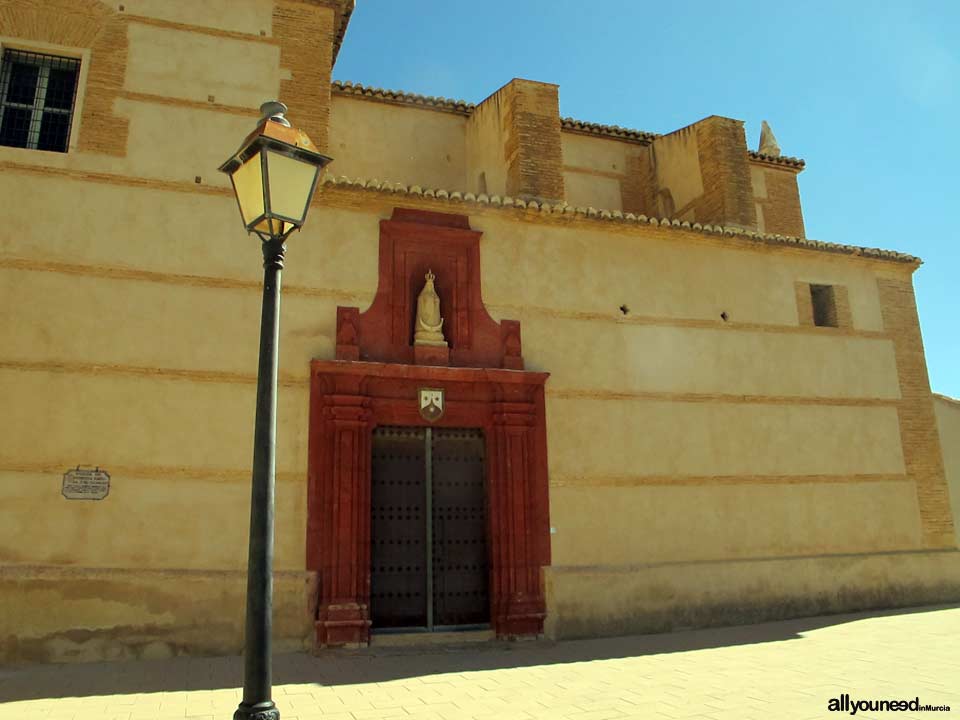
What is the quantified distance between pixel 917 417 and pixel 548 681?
754 cm

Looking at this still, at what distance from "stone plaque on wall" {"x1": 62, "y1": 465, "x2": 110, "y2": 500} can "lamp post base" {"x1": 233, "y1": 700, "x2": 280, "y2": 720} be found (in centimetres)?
482

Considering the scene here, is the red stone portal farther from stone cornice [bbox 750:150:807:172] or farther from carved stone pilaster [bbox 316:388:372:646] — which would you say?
stone cornice [bbox 750:150:807:172]

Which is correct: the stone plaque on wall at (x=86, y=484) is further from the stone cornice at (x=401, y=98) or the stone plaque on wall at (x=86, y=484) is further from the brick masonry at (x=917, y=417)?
the brick masonry at (x=917, y=417)

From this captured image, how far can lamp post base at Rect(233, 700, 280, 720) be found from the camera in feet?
9.11

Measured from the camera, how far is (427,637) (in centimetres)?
746

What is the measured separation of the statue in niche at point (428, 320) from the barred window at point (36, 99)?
4246 mm

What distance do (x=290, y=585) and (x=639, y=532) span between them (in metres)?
4.09

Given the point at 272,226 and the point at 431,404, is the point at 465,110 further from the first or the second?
the point at 272,226

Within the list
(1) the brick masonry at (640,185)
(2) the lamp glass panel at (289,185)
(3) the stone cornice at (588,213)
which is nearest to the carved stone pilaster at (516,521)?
(3) the stone cornice at (588,213)

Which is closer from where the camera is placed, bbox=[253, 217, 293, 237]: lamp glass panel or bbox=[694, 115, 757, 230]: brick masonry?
bbox=[253, 217, 293, 237]: lamp glass panel

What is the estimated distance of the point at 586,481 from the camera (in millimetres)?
8359

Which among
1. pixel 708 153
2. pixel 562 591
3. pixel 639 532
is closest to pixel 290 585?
pixel 562 591

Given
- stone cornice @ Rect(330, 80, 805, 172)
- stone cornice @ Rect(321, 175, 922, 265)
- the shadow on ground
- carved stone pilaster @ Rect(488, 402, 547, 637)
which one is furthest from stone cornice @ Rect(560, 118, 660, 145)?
the shadow on ground

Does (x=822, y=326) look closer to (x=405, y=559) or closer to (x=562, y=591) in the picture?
(x=562, y=591)
